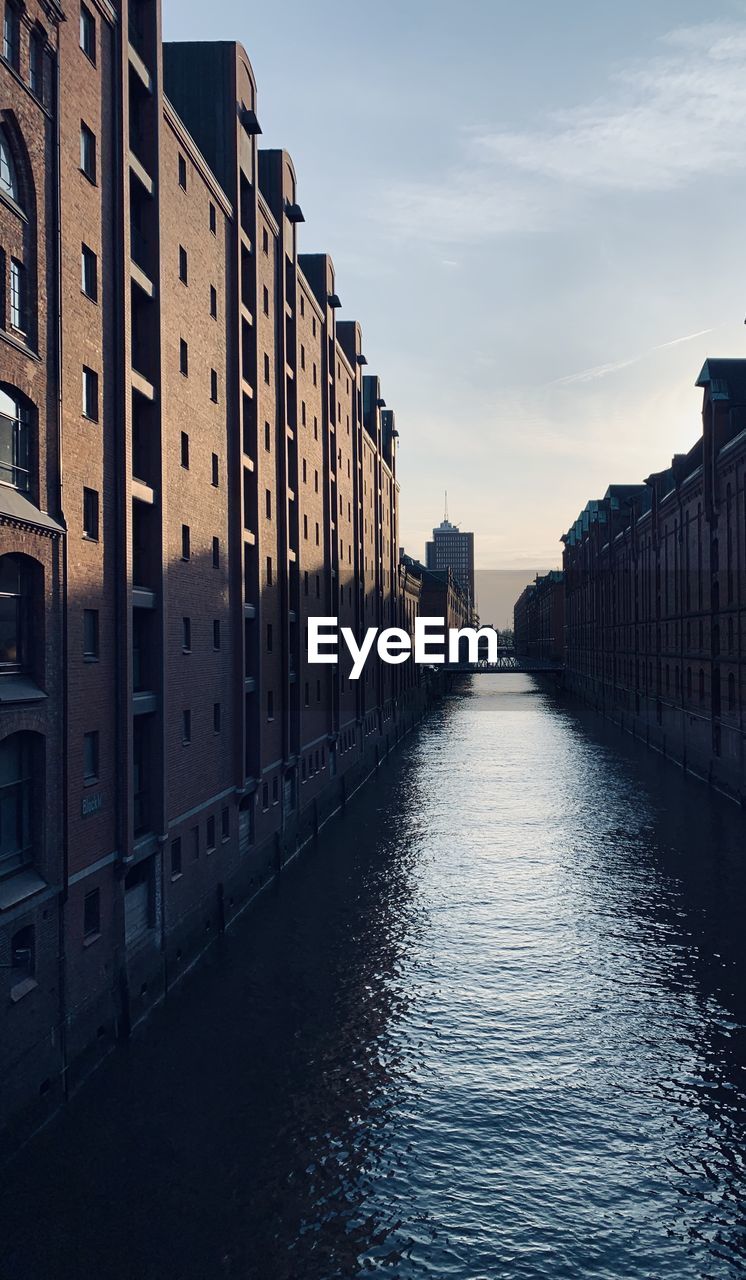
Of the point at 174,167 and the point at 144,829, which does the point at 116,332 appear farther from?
the point at 144,829

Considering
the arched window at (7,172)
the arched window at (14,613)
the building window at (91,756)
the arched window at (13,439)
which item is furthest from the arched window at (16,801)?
the arched window at (7,172)

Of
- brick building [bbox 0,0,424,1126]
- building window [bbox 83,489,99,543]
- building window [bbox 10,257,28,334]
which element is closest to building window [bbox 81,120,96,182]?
brick building [bbox 0,0,424,1126]

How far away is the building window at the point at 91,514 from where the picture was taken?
20469 millimetres

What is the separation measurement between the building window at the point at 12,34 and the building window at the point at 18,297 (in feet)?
11.7

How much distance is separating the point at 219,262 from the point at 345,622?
30.3 m

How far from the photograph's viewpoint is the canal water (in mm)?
14523

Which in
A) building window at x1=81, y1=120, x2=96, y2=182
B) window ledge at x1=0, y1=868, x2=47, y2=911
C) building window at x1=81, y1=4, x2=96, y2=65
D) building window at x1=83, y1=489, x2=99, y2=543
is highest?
building window at x1=81, y1=4, x2=96, y2=65

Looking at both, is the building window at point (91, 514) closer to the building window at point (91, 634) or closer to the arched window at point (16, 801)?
the building window at point (91, 634)

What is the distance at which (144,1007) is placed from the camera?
73.0ft

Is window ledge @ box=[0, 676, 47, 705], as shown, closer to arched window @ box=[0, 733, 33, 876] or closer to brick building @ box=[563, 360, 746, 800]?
arched window @ box=[0, 733, 33, 876]

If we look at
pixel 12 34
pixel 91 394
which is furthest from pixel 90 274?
pixel 12 34

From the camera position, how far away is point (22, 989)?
16.8 meters

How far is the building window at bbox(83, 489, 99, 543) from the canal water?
1133 centimetres

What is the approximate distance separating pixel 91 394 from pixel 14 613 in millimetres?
5802
